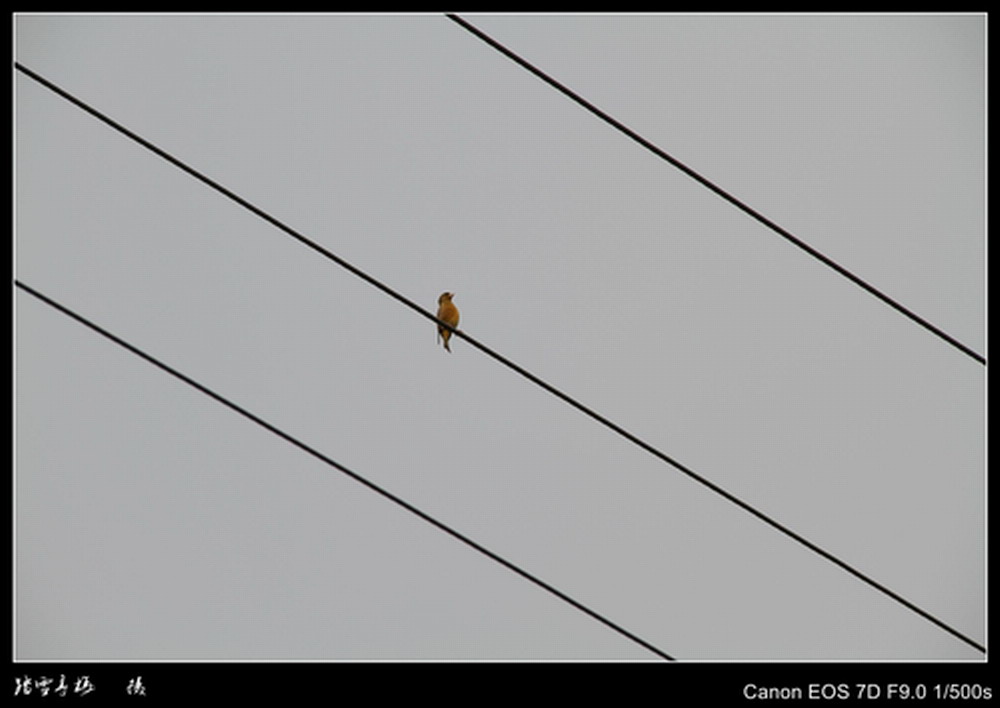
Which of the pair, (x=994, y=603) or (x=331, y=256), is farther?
(x=994, y=603)

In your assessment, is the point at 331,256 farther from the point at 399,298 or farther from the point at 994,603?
the point at 994,603

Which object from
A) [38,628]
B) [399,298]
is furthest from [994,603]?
[38,628]
